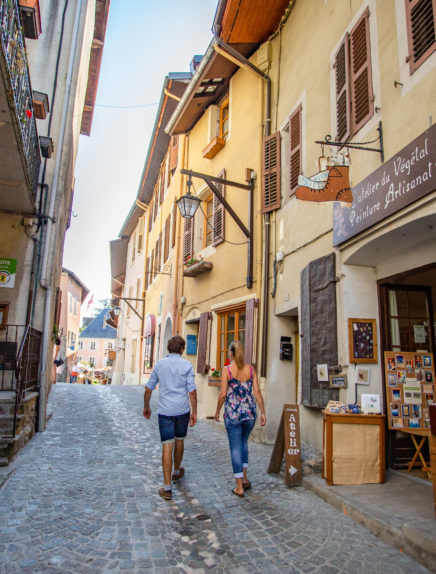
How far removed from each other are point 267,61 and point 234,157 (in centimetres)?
211

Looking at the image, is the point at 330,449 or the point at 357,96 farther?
the point at 357,96

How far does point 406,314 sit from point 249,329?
321 centimetres

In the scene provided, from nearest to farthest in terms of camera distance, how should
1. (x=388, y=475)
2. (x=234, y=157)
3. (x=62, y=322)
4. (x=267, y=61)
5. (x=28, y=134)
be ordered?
(x=388, y=475) < (x=28, y=134) < (x=267, y=61) < (x=234, y=157) < (x=62, y=322)

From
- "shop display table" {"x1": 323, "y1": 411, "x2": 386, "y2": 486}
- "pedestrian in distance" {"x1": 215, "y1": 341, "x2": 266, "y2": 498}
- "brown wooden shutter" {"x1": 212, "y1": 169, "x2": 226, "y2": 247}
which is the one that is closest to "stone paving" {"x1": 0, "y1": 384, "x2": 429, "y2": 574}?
"pedestrian in distance" {"x1": 215, "y1": 341, "x2": 266, "y2": 498}

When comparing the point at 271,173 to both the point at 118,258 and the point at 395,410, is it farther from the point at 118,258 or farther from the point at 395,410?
the point at 118,258

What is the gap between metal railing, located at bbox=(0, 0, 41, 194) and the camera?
5.07 meters

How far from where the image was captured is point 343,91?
5.94 meters

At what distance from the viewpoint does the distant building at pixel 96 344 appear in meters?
54.0

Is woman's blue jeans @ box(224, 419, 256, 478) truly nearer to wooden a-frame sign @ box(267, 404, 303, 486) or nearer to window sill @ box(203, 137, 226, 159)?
wooden a-frame sign @ box(267, 404, 303, 486)

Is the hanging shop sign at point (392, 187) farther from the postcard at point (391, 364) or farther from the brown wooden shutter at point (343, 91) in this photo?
the postcard at point (391, 364)

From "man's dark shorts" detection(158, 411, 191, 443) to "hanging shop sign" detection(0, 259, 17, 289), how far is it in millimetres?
4737

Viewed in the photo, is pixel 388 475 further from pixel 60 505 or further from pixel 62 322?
pixel 62 322

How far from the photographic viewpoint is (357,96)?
5.56m

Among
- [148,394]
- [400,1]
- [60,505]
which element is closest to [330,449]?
[148,394]
